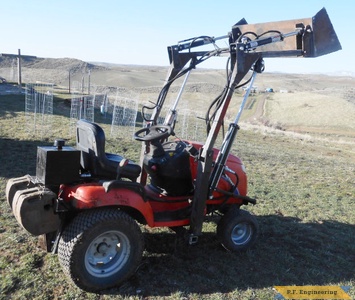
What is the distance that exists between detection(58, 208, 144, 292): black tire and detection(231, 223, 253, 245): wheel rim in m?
1.41

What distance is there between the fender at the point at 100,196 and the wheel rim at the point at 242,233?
1.34 metres

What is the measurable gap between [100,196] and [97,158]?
41cm

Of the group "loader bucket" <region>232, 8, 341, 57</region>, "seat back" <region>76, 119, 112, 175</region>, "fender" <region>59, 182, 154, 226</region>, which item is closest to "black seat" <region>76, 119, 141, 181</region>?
"seat back" <region>76, 119, 112, 175</region>

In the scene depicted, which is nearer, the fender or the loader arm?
the fender

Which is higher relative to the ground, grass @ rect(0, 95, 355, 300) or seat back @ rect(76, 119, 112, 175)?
seat back @ rect(76, 119, 112, 175)

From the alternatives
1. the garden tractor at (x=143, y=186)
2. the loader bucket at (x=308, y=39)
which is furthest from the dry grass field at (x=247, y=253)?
the loader bucket at (x=308, y=39)

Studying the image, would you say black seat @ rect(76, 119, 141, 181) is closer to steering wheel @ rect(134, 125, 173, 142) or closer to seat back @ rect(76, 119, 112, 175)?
seat back @ rect(76, 119, 112, 175)

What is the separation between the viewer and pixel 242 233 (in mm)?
4664

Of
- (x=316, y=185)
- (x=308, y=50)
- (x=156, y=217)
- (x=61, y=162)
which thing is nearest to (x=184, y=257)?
(x=156, y=217)

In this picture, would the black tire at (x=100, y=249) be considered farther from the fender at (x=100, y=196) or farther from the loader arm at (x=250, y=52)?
the loader arm at (x=250, y=52)

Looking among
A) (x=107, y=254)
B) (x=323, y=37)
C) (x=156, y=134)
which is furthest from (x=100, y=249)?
(x=323, y=37)

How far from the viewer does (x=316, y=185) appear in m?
8.32

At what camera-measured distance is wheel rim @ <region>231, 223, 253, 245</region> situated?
15.1 ft

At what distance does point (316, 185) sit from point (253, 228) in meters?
4.26
